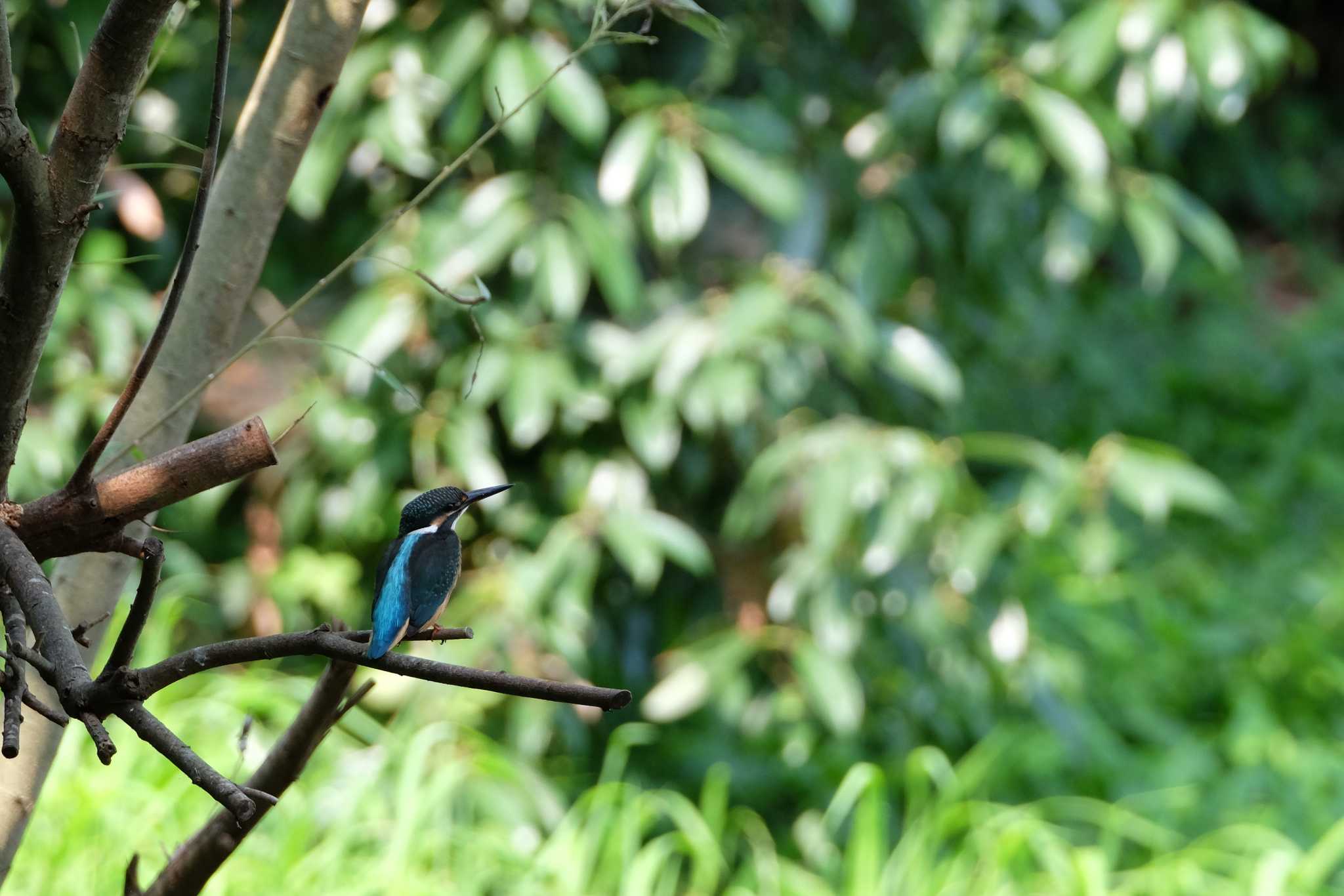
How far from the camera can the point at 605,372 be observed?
83.7 inches

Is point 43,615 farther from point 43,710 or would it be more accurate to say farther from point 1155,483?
point 1155,483

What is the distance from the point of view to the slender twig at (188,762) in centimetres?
54

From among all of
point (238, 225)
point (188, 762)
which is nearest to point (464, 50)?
point (238, 225)

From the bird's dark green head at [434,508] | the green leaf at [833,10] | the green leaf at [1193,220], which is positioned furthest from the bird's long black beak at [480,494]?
the green leaf at [1193,220]

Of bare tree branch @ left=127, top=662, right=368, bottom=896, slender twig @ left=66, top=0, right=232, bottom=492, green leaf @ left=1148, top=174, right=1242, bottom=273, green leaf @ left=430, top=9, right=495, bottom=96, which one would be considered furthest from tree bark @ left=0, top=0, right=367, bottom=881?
green leaf @ left=1148, top=174, right=1242, bottom=273

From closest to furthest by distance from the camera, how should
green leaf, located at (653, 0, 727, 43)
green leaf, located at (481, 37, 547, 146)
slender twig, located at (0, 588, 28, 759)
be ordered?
slender twig, located at (0, 588, 28, 759)
green leaf, located at (653, 0, 727, 43)
green leaf, located at (481, 37, 547, 146)

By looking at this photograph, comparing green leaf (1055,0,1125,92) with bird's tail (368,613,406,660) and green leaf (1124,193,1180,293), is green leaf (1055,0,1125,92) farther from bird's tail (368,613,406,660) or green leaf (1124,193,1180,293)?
bird's tail (368,613,406,660)

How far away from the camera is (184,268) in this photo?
717 mm

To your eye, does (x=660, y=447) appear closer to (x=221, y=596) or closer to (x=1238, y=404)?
(x=221, y=596)

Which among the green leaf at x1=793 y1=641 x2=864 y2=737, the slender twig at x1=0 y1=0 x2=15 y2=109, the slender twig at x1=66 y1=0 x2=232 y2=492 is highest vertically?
the slender twig at x1=0 y1=0 x2=15 y2=109

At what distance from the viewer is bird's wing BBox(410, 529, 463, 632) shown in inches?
24.7

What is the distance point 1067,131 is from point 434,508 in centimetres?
174

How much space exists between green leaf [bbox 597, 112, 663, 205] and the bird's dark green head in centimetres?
135

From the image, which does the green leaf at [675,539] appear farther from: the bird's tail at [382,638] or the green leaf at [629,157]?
the bird's tail at [382,638]
